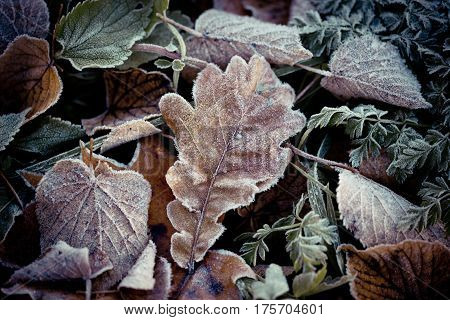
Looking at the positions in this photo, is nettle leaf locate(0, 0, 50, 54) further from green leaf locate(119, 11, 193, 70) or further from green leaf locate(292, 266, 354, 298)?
green leaf locate(292, 266, 354, 298)

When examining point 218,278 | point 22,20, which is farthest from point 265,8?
point 218,278

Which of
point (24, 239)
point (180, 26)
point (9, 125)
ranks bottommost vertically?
point (24, 239)

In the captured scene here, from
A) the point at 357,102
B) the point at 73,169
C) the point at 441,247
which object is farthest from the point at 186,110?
the point at 441,247

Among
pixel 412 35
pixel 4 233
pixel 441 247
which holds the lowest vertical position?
pixel 4 233

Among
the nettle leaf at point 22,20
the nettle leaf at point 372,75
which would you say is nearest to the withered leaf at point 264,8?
the nettle leaf at point 372,75

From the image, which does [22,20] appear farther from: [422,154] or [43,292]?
[422,154]
